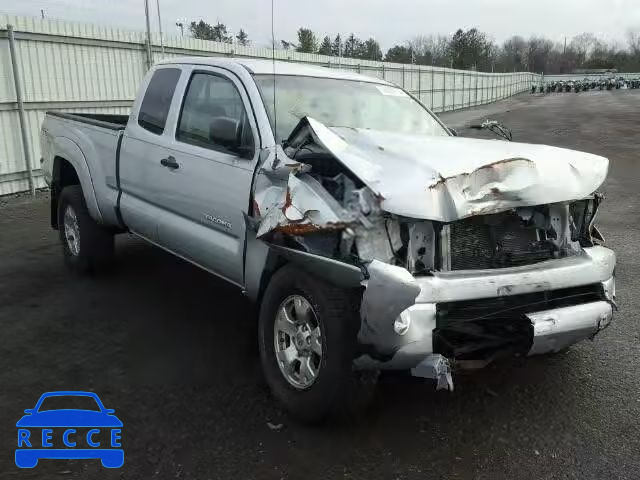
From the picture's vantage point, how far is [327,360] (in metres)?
3.00

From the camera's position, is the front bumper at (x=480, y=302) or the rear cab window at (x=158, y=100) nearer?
the front bumper at (x=480, y=302)

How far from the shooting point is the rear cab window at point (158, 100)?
4770 mm

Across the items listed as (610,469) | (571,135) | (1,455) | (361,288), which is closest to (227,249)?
(361,288)

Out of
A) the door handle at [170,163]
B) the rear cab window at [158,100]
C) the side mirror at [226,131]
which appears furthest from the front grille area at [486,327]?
the rear cab window at [158,100]

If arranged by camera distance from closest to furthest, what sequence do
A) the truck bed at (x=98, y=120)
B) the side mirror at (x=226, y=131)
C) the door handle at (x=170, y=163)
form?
the side mirror at (x=226, y=131) → the door handle at (x=170, y=163) → the truck bed at (x=98, y=120)

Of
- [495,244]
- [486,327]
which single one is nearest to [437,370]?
[486,327]

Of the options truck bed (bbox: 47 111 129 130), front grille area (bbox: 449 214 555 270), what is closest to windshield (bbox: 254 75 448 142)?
front grille area (bbox: 449 214 555 270)

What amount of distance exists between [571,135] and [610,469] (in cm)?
1920

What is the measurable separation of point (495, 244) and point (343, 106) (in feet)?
5.73

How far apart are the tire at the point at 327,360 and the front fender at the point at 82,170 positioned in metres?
2.78

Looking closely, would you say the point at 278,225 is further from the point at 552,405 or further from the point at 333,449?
the point at 552,405

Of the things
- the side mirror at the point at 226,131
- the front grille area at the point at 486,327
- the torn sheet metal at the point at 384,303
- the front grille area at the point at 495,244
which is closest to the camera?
the torn sheet metal at the point at 384,303

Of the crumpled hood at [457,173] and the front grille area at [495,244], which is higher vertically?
the crumpled hood at [457,173]

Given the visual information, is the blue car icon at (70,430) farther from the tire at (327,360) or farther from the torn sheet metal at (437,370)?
the torn sheet metal at (437,370)
